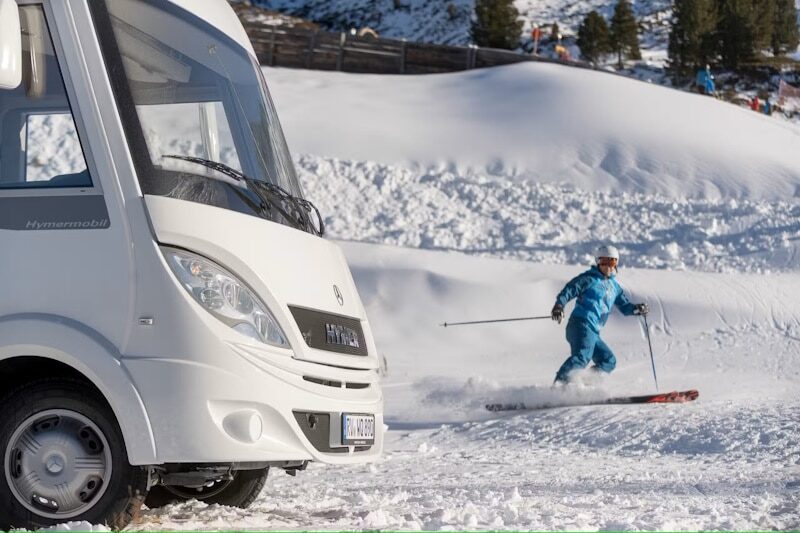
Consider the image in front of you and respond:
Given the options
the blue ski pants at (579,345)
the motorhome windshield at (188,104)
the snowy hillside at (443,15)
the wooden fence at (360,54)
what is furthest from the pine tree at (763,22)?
the motorhome windshield at (188,104)

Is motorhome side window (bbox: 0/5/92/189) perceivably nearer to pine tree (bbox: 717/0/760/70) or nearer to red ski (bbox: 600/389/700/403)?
red ski (bbox: 600/389/700/403)

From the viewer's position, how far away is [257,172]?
18.6 ft

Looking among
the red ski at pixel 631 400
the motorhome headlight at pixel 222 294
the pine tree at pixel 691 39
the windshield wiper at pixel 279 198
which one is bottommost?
the red ski at pixel 631 400

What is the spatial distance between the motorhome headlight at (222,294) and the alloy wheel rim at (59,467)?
0.65 m

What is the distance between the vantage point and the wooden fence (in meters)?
34.0

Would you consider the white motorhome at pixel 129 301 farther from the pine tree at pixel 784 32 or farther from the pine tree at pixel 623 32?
the pine tree at pixel 784 32

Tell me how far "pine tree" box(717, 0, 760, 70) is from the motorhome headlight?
63546 millimetres

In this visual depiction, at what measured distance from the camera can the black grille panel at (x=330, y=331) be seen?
521cm

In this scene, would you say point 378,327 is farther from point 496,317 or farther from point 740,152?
point 740,152

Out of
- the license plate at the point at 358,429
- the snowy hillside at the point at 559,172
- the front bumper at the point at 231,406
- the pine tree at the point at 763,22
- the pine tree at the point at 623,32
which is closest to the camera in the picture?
the front bumper at the point at 231,406

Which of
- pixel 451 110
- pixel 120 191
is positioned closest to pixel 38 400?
pixel 120 191

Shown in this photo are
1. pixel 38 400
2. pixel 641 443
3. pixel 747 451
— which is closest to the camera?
pixel 38 400

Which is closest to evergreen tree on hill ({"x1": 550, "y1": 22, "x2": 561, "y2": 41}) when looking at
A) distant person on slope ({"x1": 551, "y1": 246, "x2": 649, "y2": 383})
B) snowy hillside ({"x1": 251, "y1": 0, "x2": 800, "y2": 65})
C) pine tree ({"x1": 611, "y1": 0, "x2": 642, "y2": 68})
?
snowy hillside ({"x1": 251, "y1": 0, "x2": 800, "y2": 65})

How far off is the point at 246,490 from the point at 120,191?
1.92 meters
